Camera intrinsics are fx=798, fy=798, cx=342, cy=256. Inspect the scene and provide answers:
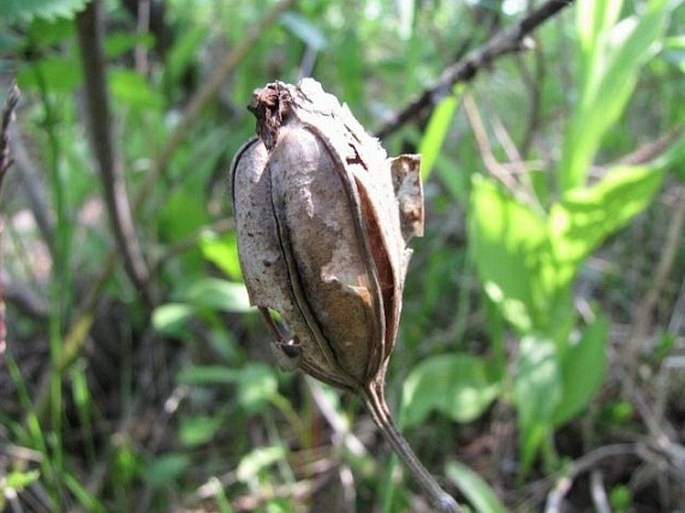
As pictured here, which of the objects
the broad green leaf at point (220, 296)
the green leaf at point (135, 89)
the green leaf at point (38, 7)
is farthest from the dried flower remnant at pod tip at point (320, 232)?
the green leaf at point (135, 89)

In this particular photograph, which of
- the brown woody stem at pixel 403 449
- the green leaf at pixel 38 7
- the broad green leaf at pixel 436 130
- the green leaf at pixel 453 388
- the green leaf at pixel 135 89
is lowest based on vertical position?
the green leaf at pixel 453 388

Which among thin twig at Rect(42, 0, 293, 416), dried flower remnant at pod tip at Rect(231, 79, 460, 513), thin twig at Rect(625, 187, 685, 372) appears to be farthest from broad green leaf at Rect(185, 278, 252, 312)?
dried flower remnant at pod tip at Rect(231, 79, 460, 513)

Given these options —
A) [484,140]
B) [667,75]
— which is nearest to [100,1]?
[484,140]

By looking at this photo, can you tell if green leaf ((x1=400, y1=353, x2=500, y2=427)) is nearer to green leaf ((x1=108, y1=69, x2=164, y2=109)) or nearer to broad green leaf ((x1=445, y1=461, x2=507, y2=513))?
broad green leaf ((x1=445, y1=461, x2=507, y2=513))

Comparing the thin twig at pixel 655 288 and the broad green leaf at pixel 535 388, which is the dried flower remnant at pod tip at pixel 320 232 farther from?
the thin twig at pixel 655 288

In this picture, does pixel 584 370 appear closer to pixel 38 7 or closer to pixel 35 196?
pixel 38 7

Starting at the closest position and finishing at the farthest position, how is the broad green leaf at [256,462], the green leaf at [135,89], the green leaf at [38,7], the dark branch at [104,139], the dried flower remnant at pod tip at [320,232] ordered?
the dried flower remnant at pod tip at [320,232]
the green leaf at [38,7]
the dark branch at [104,139]
the broad green leaf at [256,462]
the green leaf at [135,89]
